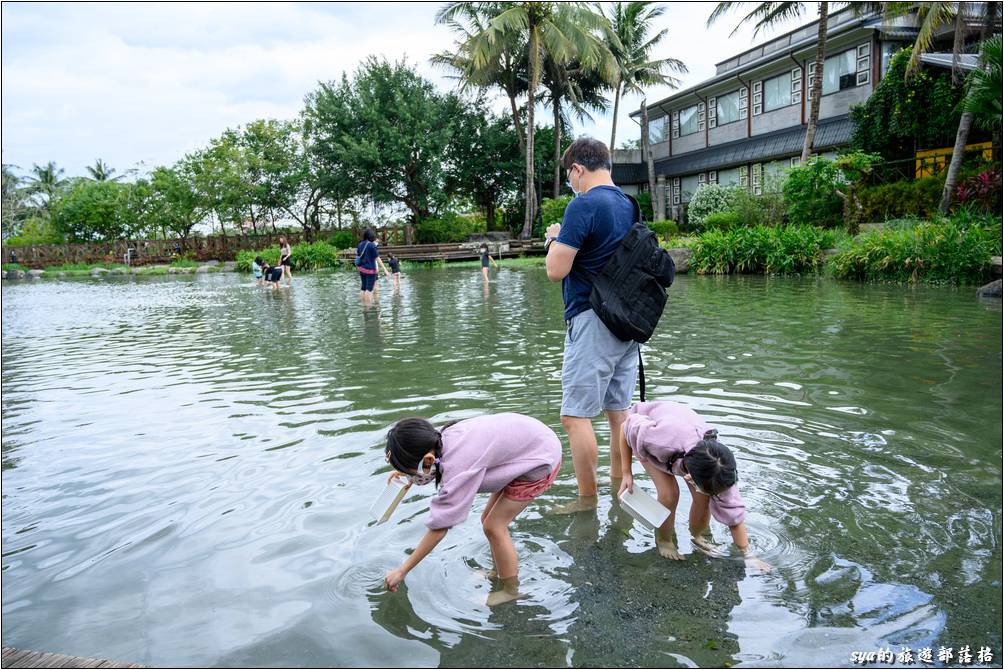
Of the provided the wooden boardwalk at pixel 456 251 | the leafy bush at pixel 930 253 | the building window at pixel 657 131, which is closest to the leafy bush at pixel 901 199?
the leafy bush at pixel 930 253

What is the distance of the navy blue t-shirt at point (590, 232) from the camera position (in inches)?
140

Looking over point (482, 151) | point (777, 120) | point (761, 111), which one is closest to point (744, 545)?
point (777, 120)

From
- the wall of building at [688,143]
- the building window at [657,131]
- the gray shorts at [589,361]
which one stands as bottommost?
the gray shorts at [589,361]

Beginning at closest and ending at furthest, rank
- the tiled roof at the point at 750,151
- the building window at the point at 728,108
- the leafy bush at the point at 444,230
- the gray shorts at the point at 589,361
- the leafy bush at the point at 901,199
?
the gray shorts at the point at 589,361, the leafy bush at the point at 901,199, the tiled roof at the point at 750,151, the building window at the point at 728,108, the leafy bush at the point at 444,230

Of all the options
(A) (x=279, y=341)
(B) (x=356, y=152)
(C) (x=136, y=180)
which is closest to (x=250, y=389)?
(A) (x=279, y=341)

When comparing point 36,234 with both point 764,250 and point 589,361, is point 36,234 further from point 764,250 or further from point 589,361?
point 589,361

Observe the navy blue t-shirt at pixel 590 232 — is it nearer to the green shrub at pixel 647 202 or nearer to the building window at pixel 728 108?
the building window at pixel 728 108

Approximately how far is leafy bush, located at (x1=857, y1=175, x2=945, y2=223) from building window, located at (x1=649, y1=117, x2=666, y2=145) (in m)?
18.9

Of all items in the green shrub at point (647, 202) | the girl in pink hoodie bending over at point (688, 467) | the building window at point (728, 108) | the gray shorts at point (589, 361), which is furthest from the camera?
the green shrub at point (647, 202)

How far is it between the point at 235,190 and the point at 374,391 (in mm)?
39750

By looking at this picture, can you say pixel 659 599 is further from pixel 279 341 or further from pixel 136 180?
pixel 136 180

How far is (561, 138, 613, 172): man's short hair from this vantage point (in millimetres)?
3619

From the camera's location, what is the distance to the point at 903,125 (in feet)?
82.3

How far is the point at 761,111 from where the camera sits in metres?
33.8
